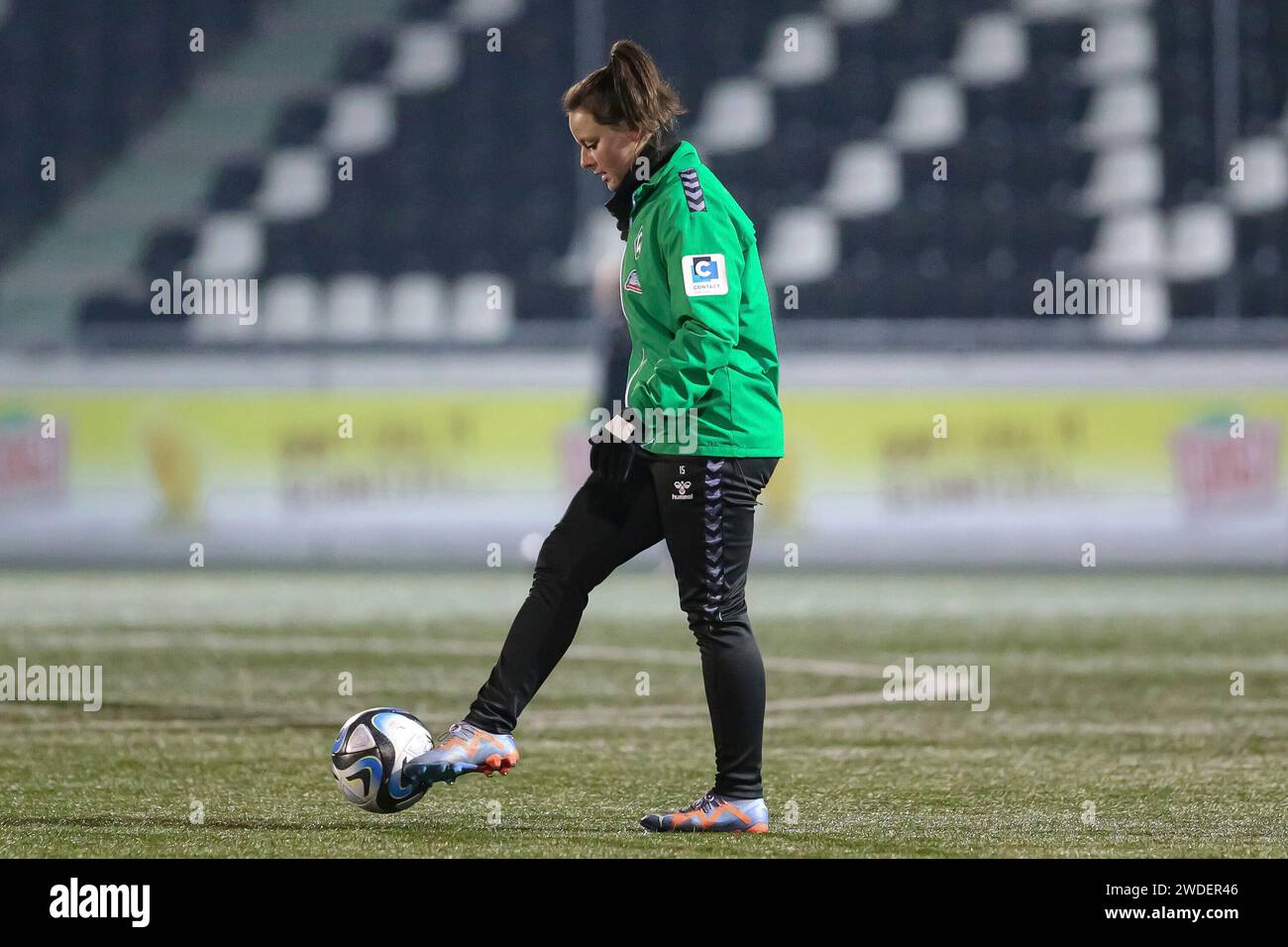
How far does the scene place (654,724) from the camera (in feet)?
23.7

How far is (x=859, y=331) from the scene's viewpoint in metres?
14.9

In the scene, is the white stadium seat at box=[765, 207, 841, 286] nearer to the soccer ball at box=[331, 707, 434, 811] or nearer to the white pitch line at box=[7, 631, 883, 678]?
the white pitch line at box=[7, 631, 883, 678]

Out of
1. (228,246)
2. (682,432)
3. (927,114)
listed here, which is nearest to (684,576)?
(682,432)

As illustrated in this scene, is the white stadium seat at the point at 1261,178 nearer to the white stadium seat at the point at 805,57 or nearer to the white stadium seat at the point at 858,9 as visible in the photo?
the white stadium seat at the point at 858,9

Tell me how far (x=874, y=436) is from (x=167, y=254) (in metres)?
6.63

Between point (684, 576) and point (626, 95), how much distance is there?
112 centimetres

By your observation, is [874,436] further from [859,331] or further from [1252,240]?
[1252,240]

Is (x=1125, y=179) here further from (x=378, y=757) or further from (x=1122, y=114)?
(x=378, y=757)

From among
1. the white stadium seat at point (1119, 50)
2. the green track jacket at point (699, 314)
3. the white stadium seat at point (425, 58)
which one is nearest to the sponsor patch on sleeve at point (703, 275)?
the green track jacket at point (699, 314)

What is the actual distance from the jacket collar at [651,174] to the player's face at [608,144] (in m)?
0.03

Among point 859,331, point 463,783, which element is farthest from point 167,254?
point 463,783

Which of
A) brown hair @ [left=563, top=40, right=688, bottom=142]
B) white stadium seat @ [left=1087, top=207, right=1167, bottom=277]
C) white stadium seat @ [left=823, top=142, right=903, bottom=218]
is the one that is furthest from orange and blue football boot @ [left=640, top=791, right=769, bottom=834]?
white stadium seat @ [left=823, top=142, right=903, bottom=218]

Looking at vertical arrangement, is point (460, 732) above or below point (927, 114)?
below

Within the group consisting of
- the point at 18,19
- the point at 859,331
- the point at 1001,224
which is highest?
the point at 18,19
